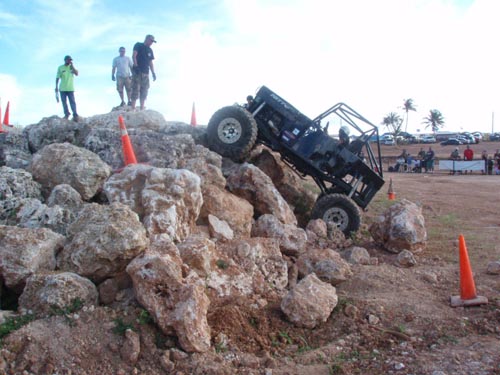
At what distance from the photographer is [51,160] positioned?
751cm

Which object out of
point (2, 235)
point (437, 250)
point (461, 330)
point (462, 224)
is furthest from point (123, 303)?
point (462, 224)

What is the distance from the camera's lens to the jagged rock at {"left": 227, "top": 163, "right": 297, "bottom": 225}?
8820 millimetres

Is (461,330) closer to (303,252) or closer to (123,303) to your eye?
(303,252)

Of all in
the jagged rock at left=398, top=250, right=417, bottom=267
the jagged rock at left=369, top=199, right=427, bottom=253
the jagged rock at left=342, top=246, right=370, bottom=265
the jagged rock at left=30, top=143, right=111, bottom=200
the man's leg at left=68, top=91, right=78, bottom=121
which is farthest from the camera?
the man's leg at left=68, top=91, right=78, bottom=121

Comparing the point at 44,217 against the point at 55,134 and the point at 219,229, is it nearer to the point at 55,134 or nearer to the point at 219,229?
the point at 219,229

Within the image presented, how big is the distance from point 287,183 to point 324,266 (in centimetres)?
456

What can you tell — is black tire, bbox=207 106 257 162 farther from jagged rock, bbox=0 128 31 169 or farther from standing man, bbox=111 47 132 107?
jagged rock, bbox=0 128 31 169

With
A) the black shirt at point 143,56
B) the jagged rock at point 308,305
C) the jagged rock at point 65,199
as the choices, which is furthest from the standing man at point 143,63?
the jagged rock at point 308,305

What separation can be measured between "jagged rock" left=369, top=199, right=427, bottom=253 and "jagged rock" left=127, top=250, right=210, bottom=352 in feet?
14.7

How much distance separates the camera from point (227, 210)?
7.63 meters

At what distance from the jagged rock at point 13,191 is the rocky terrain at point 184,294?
0.02 m

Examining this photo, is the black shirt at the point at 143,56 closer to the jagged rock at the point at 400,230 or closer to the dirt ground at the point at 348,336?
the jagged rock at the point at 400,230

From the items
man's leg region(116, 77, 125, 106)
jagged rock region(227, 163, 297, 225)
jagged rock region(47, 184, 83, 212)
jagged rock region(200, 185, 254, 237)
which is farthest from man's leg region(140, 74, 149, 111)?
jagged rock region(47, 184, 83, 212)

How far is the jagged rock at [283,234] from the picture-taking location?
7.32 meters
